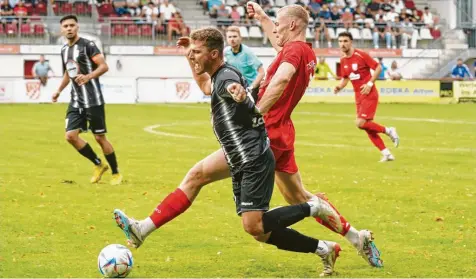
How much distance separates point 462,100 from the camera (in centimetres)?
4416

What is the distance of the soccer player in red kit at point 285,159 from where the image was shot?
27.5 feet

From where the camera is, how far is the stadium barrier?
4047cm

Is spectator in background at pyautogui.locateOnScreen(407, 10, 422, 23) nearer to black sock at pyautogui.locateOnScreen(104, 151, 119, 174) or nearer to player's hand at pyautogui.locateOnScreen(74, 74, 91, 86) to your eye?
black sock at pyautogui.locateOnScreen(104, 151, 119, 174)

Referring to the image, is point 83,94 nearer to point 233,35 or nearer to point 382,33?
point 233,35

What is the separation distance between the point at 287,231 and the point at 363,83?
38.7 ft

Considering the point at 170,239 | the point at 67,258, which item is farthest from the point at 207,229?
the point at 67,258

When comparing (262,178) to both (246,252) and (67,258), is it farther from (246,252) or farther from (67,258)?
(67,258)

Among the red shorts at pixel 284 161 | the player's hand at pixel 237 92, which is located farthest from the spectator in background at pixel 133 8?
the player's hand at pixel 237 92

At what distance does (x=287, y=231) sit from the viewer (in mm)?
8070

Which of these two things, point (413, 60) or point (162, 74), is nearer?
point (162, 74)

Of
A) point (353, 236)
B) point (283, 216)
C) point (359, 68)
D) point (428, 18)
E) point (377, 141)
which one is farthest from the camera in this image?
point (428, 18)

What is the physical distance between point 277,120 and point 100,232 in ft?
8.86

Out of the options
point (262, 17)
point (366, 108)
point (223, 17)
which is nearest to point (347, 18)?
point (223, 17)

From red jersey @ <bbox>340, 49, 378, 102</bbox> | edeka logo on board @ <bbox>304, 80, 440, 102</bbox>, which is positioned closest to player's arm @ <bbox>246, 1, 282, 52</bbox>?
red jersey @ <bbox>340, 49, 378, 102</bbox>
